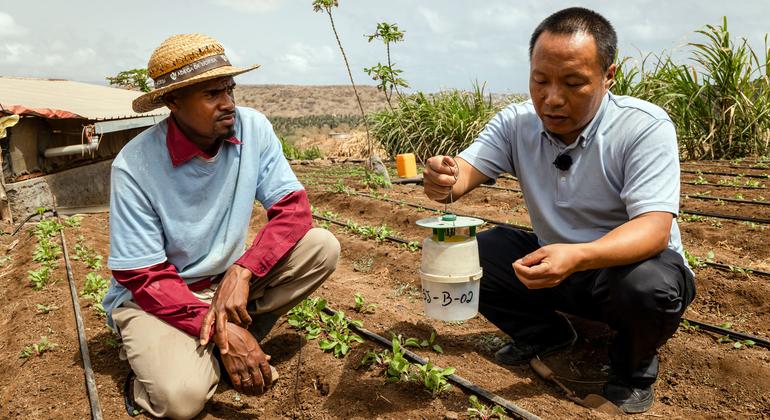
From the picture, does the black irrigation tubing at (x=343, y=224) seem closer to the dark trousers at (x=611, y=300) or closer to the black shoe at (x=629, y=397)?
the dark trousers at (x=611, y=300)

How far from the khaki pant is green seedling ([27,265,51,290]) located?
5.36 ft

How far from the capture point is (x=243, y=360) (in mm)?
2398

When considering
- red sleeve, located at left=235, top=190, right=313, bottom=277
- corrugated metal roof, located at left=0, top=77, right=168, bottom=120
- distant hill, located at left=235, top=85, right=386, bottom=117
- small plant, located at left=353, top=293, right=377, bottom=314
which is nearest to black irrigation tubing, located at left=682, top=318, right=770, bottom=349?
small plant, located at left=353, top=293, right=377, bottom=314

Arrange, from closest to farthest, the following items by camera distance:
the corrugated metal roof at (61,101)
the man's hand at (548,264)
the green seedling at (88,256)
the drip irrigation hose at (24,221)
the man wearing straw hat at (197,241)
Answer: the man's hand at (548,264) < the man wearing straw hat at (197,241) < the green seedling at (88,256) < the drip irrigation hose at (24,221) < the corrugated metal roof at (61,101)

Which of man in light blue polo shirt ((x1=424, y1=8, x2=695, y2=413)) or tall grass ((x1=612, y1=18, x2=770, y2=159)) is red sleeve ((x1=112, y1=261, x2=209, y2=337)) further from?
tall grass ((x1=612, y1=18, x2=770, y2=159))

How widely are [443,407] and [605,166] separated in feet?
3.59

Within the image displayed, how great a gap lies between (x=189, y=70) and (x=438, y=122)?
9.01m

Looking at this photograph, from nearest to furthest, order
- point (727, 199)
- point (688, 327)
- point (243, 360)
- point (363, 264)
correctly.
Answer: point (243, 360), point (688, 327), point (363, 264), point (727, 199)

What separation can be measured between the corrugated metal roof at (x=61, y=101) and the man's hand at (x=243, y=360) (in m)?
4.76

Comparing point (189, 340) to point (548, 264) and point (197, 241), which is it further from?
point (548, 264)

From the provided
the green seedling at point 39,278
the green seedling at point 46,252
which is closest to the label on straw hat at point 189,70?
the green seedling at point 39,278

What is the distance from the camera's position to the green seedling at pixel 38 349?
2.98 meters

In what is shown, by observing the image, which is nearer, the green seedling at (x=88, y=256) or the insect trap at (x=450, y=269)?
the insect trap at (x=450, y=269)

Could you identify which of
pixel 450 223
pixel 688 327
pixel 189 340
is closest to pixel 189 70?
pixel 189 340
